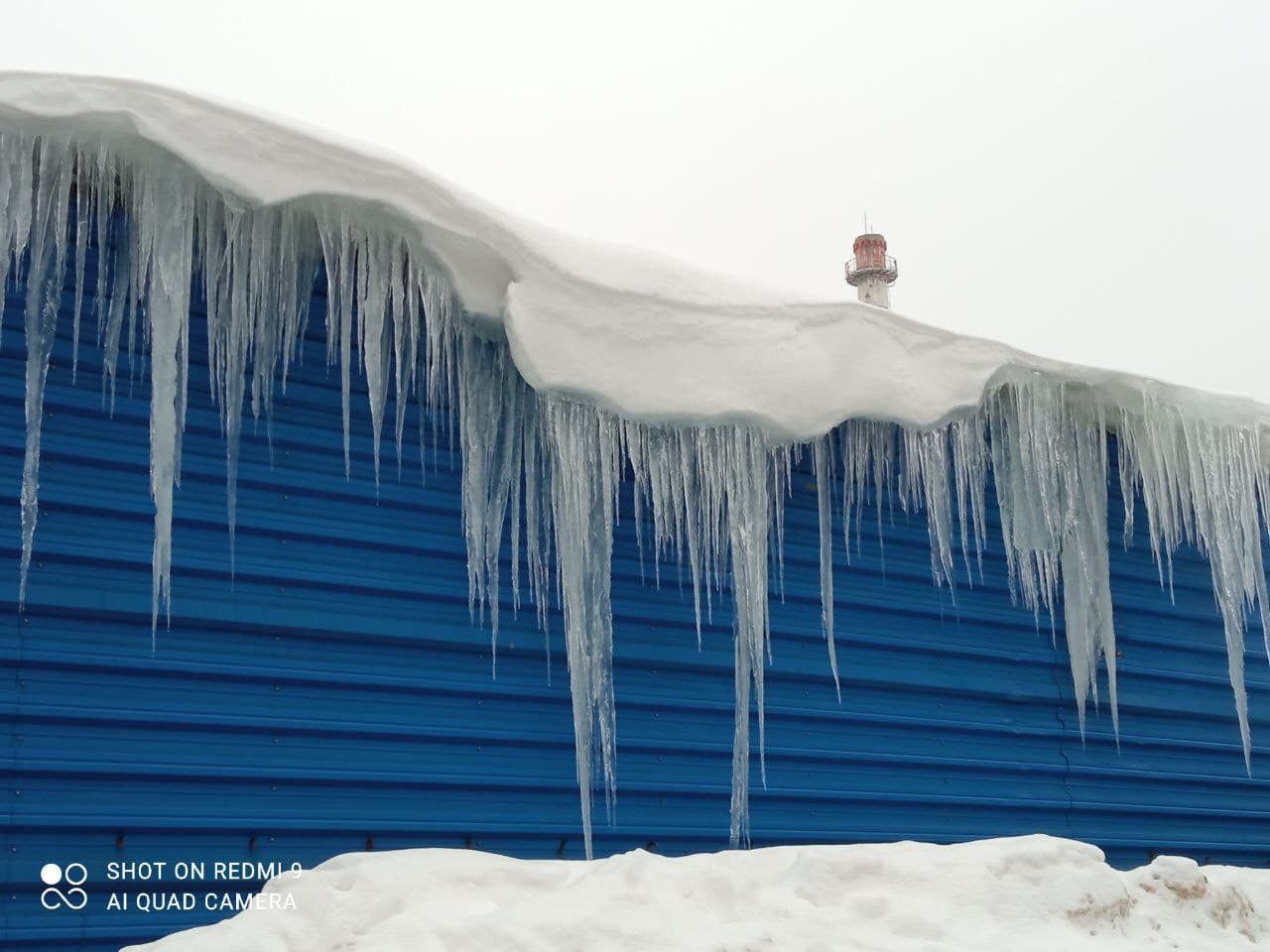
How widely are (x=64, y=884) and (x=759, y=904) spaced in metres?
1.76

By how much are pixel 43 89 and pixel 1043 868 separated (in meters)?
3.33

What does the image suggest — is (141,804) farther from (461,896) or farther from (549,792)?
(549,792)

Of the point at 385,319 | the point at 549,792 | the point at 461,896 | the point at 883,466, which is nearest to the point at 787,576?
the point at 883,466

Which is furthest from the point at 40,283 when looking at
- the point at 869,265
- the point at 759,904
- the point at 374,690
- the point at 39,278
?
the point at 869,265

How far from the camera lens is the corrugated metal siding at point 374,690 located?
3.24 m

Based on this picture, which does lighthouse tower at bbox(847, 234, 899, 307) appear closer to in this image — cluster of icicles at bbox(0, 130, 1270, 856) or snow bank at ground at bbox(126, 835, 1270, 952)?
cluster of icicles at bbox(0, 130, 1270, 856)

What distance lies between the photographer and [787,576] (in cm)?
470

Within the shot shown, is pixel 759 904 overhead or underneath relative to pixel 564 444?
underneath

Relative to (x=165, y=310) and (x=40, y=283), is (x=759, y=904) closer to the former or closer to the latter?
Result: (x=165, y=310)

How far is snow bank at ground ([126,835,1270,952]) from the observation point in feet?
8.91

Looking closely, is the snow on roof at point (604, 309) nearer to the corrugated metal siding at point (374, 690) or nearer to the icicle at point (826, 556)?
the icicle at point (826, 556)

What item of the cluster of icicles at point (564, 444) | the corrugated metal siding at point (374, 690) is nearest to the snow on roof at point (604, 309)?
the cluster of icicles at point (564, 444)

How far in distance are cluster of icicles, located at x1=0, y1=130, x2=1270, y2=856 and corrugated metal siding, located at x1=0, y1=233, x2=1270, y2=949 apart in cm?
10

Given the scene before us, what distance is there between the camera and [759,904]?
3.09 metres
